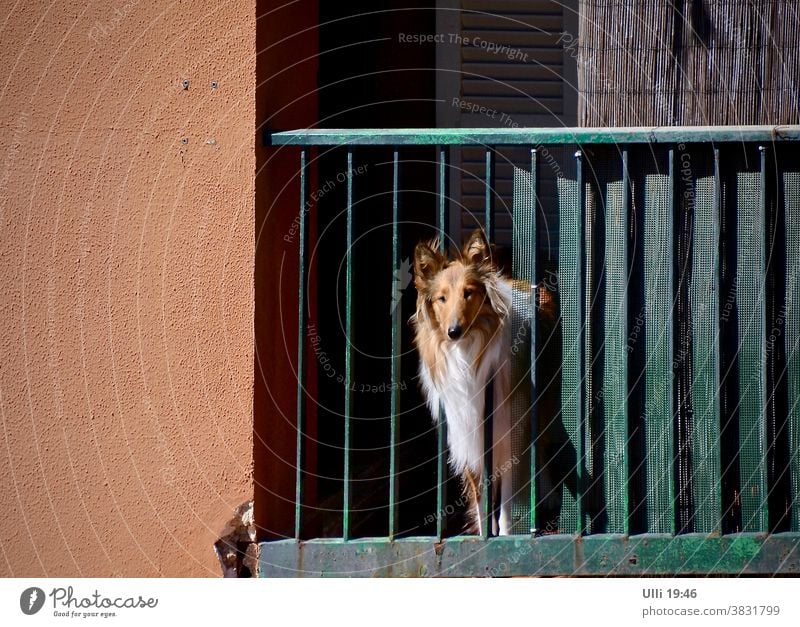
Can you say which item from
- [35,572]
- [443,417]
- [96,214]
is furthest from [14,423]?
[443,417]

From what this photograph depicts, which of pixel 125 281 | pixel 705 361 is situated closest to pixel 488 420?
pixel 705 361

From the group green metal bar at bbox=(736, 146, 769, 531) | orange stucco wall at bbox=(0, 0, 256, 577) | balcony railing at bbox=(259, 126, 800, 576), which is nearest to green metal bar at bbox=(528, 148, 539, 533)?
balcony railing at bbox=(259, 126, 800, 576)

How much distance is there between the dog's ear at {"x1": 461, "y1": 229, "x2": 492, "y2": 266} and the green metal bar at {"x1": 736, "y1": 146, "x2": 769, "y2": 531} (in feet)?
3.34

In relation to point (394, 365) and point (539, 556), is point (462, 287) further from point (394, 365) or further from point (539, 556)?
point (539, 556)

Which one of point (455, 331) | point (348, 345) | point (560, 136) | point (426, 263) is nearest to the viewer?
point (560, 136)

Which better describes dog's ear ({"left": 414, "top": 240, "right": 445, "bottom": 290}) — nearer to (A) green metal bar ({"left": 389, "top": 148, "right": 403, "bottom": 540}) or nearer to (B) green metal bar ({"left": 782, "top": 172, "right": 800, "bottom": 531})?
(A) green metal bar ({"left": 389, "top": 148, "right": 403, "bottom": 540})

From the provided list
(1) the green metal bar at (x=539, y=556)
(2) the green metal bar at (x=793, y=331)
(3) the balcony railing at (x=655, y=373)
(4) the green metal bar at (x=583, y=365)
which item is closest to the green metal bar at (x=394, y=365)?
(3) the balcony railing at (x=655, y=373)

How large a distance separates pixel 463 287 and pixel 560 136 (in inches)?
31.7

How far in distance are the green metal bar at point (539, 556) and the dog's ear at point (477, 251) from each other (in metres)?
1.17

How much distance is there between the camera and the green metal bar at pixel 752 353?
3572 mm

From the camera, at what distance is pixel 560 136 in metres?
3.46

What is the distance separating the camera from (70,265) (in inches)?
141

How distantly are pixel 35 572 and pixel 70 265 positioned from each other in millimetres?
1223

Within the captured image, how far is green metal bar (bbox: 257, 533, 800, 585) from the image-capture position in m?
3.55
